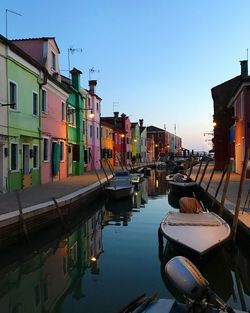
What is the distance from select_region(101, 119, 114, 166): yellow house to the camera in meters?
49.5

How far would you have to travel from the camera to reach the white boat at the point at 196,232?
930cm

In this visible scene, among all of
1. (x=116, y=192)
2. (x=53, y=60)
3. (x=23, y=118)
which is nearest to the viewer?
(x=23, y=118)

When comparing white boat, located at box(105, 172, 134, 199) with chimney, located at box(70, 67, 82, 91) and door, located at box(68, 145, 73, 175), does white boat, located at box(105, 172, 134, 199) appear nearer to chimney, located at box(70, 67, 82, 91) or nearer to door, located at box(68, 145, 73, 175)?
door, located at box(68, 145, 73, 175)

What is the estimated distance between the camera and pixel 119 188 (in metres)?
24.4

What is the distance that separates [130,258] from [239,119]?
883 inches

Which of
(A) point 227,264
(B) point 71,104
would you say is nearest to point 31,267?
→ (A) point 227,264

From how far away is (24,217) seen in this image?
1231 centimetres

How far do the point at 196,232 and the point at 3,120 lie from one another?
1107cm

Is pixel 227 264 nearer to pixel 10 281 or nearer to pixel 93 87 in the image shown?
pixel 10 281

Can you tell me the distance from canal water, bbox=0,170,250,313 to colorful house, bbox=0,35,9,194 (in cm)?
437

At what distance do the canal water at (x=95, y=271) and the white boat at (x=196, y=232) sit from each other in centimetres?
44

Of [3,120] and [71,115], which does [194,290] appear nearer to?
[3,120]

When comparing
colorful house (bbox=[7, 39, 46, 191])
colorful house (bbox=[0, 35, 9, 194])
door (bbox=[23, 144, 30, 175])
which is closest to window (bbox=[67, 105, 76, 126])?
colorful house (bbox=[7, 39, 46, 191])

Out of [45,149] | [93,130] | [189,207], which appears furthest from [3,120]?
[93,130]
